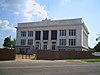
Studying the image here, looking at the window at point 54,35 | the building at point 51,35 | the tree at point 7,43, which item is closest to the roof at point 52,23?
the building at point 51,35

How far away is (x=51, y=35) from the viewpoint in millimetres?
68750

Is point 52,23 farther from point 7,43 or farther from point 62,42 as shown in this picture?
point 7,43

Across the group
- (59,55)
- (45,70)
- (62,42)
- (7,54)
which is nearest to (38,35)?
(62,42)

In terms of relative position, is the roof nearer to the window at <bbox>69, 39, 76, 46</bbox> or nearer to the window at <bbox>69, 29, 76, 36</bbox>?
the window at <bbox>69, 29, 76, 36</bbox>

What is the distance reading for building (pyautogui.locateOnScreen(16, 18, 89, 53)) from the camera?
2531 inches

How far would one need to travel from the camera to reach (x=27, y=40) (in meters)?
72.2

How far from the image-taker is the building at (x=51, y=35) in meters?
64.3

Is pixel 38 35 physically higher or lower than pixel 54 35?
higher

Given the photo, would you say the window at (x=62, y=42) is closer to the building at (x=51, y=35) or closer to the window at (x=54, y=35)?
the building at (x=51, y=35)

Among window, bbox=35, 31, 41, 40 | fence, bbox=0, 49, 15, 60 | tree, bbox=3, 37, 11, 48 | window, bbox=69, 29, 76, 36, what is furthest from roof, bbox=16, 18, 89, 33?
tree, bbox=3, 37, 11, 48

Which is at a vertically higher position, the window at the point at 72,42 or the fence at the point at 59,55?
the window at the point at 72,42

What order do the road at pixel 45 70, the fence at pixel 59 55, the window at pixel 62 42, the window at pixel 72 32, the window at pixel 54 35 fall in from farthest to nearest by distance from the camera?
the window at pixel 54 35 → the window at pixel 62 42 → the window at pixel 72 32 → the fence at pixel 59 55 → the road at pixel 45 70

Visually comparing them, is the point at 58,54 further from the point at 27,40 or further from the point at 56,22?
the point at 27,40

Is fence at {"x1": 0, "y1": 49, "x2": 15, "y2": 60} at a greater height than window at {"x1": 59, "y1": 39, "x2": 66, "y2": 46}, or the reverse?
window at {"x1": 59, "y1": 39, "x2": 66, "y2": 46}
